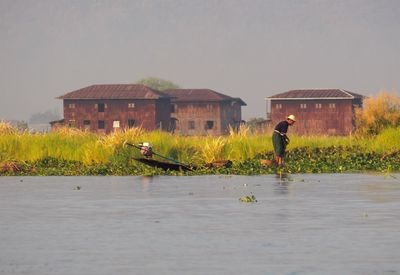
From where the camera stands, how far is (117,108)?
118 m

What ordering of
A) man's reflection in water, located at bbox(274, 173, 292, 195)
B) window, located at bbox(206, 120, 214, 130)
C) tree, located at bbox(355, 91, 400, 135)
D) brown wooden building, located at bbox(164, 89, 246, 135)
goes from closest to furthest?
man's reflection in water, located at bbox(274, 173, 292, 195) < tree, located at bbox(355, 91, 400, 135) < brown wooden building, located at bbox(164, 89, 246, 135) < window, located at bbox(206, 120, 214, 130)

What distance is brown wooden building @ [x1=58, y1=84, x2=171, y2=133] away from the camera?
11519 cm

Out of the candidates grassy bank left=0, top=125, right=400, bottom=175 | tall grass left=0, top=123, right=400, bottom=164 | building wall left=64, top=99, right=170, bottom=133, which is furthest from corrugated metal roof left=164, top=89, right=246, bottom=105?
grassy bank left=0, top=125, right=400, bottom=175

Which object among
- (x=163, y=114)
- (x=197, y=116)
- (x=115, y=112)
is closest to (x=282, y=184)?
(x=163, y=114)

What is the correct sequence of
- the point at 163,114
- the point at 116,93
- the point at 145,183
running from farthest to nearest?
the point at 116,93, the point at 163,114, the point at 145,183

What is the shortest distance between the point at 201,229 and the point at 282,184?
10738mm

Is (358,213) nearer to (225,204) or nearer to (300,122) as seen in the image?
(225,204)

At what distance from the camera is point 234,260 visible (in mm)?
12508

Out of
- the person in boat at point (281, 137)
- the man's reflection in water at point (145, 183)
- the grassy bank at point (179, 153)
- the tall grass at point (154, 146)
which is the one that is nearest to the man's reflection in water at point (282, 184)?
the person in boat at point (281, 137)

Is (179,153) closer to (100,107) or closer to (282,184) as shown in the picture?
(282,184)

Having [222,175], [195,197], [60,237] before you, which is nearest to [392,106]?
[222,175]

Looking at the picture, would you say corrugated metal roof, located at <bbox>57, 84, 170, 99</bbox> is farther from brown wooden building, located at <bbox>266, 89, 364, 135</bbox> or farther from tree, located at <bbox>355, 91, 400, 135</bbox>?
tree, located at <bbox>355, 91, 400, 135</bbox>

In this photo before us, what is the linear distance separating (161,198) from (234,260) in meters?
9.88

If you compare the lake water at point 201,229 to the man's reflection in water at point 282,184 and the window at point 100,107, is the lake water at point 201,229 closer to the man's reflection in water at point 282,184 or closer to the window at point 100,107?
the man's reflection in water at point 282,184
